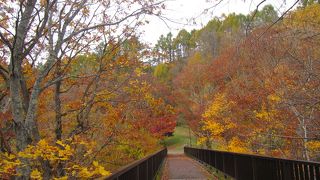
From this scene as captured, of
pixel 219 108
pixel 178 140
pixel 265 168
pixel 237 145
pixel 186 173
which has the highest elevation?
pixel 219 108

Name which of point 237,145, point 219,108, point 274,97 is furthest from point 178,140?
point 274,97

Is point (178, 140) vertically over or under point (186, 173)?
under

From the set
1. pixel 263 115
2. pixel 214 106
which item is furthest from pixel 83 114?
pixel 214 106

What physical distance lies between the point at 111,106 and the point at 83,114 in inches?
47.4

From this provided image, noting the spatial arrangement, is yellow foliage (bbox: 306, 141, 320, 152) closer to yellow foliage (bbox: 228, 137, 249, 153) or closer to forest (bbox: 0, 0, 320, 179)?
forest (bbox: 0, 0, 320, 179)

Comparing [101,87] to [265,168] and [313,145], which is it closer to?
[265,168]

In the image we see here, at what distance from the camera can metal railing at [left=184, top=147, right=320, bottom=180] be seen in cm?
614

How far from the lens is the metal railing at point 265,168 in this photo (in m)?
6.14

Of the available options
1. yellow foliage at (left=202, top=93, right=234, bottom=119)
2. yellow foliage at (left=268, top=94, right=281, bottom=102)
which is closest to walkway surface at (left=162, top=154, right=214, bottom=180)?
yellow foliage at (left=268, top=94, right=281, bottom=102)

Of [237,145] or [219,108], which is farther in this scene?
[219,108]

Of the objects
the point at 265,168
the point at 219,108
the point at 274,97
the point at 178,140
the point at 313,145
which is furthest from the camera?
the point at 178,140

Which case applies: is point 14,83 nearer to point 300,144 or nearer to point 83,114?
point 83,114

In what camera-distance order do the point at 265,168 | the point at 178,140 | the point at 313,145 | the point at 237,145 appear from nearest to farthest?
the point at 265,168, the point at 313,145, the point at 237,145, the point at 178,140

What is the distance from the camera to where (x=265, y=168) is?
8.46 m
